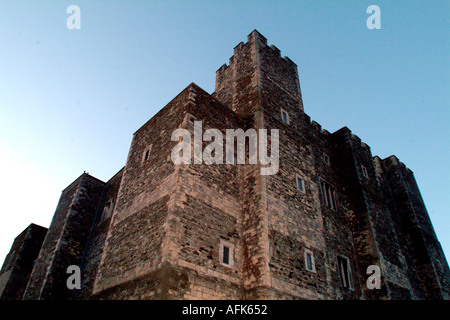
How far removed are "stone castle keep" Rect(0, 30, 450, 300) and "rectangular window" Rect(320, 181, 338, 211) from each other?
0.08 m

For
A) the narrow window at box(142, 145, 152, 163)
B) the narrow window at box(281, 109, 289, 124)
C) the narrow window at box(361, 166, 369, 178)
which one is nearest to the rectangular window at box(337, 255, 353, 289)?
the narrow window at box(361, 166, 369, 178)

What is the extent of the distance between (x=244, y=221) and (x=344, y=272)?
574 cm

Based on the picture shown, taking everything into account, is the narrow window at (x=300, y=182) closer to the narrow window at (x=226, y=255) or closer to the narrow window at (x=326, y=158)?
the narrow window at (x=326, y=158)

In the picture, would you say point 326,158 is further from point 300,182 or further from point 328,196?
point 300,182

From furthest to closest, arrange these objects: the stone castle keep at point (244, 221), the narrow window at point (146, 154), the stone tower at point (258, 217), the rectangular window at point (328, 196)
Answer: the rectangular window at point (328, 196) → the narrow window at point (146, 154) → the stone castle keep at point (244, 221) → the stone tower at point (258, 217)

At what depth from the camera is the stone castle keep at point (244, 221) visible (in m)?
10.3

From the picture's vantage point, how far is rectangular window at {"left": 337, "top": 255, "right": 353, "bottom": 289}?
13391 millimetres

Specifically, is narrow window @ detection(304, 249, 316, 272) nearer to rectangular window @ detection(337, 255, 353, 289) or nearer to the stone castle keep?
the stone castle keep

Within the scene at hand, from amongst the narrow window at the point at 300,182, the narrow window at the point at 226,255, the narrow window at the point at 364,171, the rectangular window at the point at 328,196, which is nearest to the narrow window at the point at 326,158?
the rectangular window at the point at 328,196

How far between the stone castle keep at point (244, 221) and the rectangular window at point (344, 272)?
7 cm

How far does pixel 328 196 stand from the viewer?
53.3ft

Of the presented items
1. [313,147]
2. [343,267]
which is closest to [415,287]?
[343,267]

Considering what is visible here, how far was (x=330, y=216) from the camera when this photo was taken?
1514 centimetres
